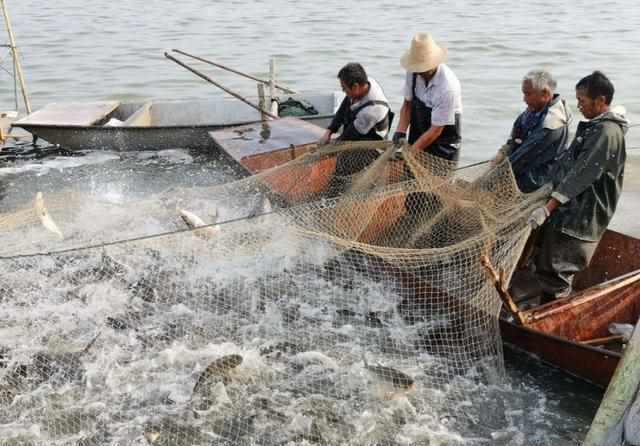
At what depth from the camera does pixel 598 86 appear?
4.24 meters

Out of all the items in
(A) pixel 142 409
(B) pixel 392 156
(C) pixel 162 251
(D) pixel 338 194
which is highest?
(B) pixel 392 156

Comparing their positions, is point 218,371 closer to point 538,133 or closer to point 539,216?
point 539,216

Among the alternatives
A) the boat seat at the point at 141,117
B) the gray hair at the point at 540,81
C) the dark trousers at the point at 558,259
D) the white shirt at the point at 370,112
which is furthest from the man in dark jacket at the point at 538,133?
the boat seat at the point at 141,117

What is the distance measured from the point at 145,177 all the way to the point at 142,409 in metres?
5.51

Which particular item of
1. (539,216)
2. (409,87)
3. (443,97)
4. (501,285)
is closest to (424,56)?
(443,97)

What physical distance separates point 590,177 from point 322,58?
13.2 meters

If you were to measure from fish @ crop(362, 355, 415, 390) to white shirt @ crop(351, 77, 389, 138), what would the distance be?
2.39 m

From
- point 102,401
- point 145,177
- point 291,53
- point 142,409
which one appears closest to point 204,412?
point 142,409

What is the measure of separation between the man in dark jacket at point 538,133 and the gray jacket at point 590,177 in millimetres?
315

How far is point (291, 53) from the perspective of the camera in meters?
17.3

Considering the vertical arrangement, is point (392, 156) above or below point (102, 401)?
above

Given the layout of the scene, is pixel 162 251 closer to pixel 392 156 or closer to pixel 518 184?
pixel 392 156

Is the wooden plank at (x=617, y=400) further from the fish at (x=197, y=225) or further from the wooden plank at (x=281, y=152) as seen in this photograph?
the wooden plank at (x=281, y=152)

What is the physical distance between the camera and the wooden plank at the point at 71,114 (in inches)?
381
